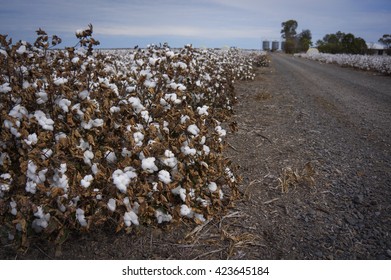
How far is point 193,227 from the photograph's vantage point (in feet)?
10.1

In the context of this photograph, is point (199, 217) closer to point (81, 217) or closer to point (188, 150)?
point (188, 150)

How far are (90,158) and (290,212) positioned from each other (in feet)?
6.87

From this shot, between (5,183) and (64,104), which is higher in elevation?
(64,104)

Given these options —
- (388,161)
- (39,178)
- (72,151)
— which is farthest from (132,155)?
(388,161)

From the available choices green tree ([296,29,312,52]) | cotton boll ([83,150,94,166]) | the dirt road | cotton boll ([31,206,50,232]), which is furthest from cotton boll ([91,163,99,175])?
green tree ([296,29,312,52])

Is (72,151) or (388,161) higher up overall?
(72,151)

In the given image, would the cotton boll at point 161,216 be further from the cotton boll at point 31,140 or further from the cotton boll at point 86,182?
the cotton boll at point 31,140

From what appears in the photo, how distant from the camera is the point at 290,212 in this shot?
333cm

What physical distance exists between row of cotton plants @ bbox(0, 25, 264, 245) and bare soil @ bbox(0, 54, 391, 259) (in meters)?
0.18

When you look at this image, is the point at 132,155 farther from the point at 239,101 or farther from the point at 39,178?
the point at 239,101

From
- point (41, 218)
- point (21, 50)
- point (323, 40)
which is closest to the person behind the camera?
point (41, 218)

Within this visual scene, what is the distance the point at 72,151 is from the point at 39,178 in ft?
1.09

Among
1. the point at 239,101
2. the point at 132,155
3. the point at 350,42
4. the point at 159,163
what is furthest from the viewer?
the point at 350,42

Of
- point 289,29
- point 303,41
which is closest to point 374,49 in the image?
point 303,41
